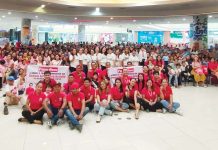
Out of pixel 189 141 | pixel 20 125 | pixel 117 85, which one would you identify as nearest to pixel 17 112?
pixel 20 125

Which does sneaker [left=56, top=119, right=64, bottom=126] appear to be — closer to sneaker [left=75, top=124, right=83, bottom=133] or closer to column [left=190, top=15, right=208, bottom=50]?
sneaker [left=75, top=124, right=83, bottom=133]

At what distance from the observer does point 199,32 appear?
1741cm

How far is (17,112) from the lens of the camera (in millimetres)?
6945

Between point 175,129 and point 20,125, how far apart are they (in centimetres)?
341

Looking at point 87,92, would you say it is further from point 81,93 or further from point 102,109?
point 81,93

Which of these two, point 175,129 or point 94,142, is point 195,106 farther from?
point 94,142

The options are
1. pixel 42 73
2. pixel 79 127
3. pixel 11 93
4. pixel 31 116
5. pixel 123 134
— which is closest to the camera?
pixel 123 134

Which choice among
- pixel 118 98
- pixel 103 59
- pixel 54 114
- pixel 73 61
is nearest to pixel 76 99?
pixel 54 114

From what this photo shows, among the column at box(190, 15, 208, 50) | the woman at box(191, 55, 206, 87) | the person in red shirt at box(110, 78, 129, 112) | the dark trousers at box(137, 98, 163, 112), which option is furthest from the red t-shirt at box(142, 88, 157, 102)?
the column at box(190, 15, 208, 50)

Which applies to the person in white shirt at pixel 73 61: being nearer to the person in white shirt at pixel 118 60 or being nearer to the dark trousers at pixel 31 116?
the person in white shirt at pixel 118 60

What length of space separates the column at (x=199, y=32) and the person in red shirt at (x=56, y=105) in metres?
13.6

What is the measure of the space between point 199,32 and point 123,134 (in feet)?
45.4

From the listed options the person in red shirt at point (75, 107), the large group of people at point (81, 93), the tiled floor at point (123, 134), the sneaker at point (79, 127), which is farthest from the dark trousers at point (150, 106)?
the sneaker at point (79, 127)

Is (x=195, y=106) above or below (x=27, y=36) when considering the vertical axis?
below
